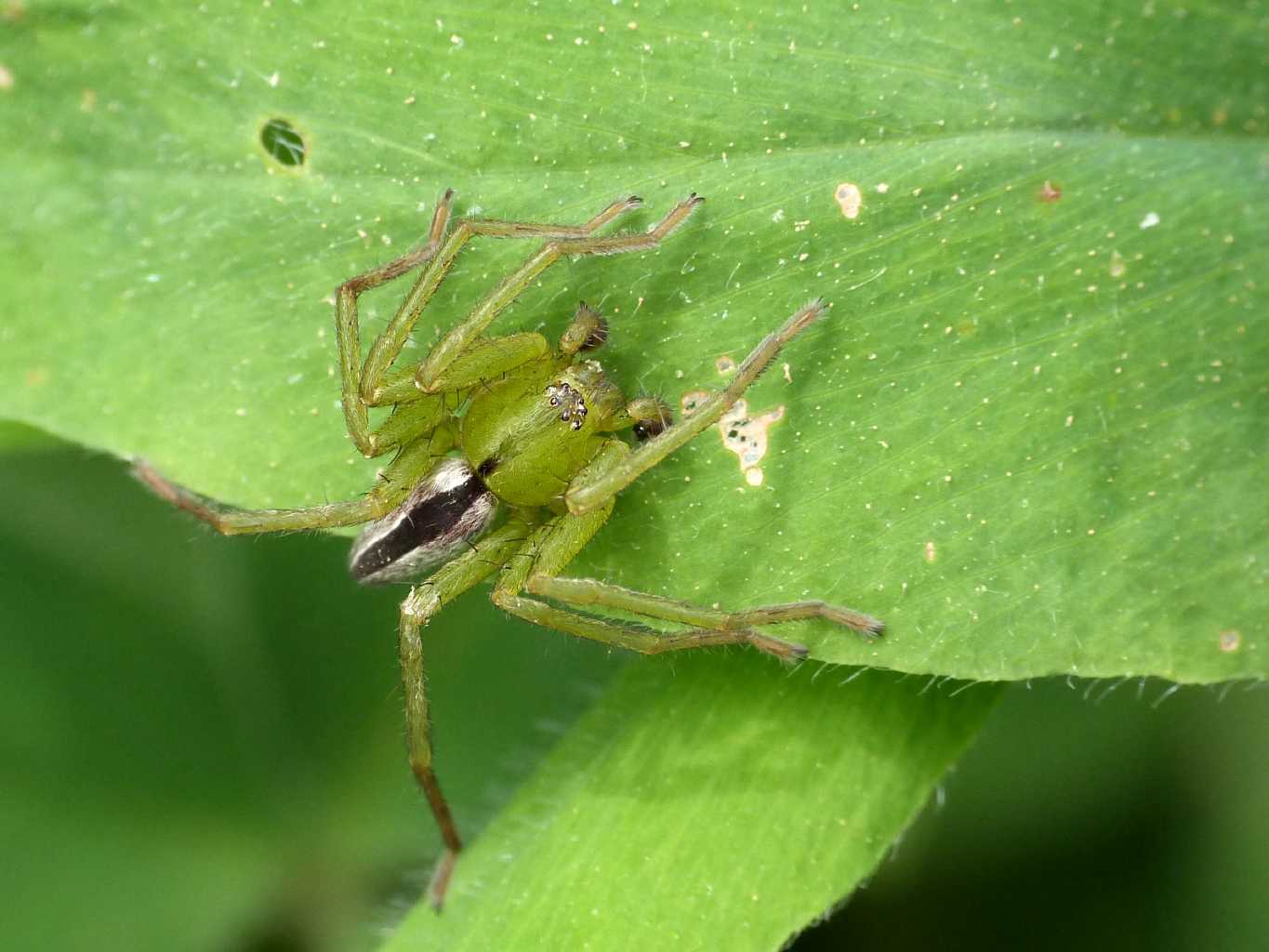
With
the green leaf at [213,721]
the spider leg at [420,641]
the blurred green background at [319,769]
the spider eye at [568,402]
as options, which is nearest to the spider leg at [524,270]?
the spider eye at [568,402]

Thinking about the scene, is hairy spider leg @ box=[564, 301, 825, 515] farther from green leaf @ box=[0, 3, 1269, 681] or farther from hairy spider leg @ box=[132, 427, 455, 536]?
hairy spider leg @ box=[132, 427, 455, 536]

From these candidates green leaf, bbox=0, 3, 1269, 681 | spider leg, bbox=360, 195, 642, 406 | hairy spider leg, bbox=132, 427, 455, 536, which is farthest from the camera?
hairy spider leg, bbox=132, 427, 455, 536

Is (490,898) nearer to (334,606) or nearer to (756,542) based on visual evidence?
(756,542)

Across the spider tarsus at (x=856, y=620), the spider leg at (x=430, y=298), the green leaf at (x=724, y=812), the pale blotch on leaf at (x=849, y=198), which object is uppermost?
the pale blotch on leaf at (x=849, y=198)

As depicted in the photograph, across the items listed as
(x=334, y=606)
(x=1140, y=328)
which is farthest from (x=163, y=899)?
(x=1140, y=328)

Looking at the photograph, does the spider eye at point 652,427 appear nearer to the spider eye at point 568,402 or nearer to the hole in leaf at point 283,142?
the spider eye at point 568,402

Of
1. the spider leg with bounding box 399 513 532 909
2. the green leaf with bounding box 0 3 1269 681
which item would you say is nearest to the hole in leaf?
the green leaf with bounding box 0 3 1269 681
